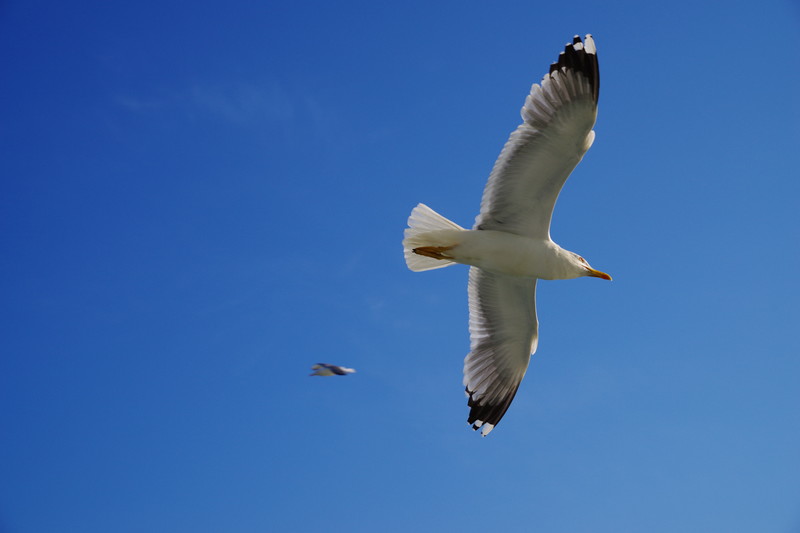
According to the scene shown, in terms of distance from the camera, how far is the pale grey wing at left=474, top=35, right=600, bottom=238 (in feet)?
21.0

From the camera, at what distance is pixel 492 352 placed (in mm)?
8320

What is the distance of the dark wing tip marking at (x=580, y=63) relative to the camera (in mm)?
6406

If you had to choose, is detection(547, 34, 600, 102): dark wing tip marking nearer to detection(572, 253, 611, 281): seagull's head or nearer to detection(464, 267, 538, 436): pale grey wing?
detection(572, 253, 611, 281): seagull's head

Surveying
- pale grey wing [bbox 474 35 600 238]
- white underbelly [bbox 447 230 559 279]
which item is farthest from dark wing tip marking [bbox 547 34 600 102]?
white underbelly [bbox 447 230 559 279]

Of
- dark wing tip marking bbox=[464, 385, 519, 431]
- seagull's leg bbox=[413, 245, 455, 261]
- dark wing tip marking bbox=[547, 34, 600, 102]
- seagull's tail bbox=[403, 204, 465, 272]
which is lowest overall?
dark wing tip marking bbox=[464, 385, 519, 431]

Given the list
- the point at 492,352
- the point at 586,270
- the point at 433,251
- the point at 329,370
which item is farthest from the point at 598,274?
the point at 329,370

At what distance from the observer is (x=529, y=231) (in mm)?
7328

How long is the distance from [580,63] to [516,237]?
180cm

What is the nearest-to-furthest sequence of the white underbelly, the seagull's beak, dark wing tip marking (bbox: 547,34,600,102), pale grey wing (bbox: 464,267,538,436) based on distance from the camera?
dark wing tip marking (bbox: 547,34,600,102) → the white underbelly → the seagull's beak → pale grey wing (bbox: 464,267,538,436)

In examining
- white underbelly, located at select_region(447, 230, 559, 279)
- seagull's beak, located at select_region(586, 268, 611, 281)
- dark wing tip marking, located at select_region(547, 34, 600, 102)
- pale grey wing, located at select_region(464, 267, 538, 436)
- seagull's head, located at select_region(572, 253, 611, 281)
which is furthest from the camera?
pale grey wing, located at select_region(464, 267, 538, 436)

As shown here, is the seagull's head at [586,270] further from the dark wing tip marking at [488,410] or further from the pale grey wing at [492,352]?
the dark wing tip marking at [488,410]

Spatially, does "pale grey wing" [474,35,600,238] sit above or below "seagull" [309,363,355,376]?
above

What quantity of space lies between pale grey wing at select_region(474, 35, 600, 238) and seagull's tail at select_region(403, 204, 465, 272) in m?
0.48

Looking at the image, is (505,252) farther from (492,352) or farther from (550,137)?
(492,352)
